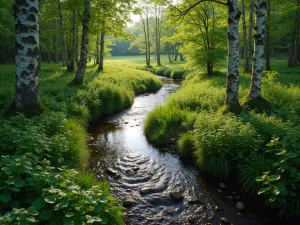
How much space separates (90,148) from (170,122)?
135 inches

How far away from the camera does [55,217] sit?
3.16 meters

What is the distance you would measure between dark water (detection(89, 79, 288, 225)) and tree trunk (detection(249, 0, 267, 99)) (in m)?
4.36

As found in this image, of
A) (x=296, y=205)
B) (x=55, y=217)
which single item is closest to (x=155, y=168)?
(x=296, y=205)

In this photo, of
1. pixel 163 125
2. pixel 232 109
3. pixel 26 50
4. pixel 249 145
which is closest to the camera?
pixel 249 145

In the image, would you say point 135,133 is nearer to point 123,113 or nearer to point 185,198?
point 123,113

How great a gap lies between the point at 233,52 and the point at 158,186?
581 centimetres

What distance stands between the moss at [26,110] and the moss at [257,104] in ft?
25.2

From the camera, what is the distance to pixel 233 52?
29.0 ft

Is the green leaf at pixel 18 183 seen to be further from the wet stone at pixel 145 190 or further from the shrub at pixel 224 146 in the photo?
the shrub at pixel 224 146

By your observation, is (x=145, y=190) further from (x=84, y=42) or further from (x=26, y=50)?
(x=84, y=42)

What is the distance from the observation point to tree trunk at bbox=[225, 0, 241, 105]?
851 cm

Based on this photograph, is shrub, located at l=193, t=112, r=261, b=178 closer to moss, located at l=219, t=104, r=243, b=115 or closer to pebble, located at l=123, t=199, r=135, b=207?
moss, located at l=219, t=104, r=243, b=115

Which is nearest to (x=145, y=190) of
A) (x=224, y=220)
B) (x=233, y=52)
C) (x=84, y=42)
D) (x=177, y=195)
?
(x=177, y=195)

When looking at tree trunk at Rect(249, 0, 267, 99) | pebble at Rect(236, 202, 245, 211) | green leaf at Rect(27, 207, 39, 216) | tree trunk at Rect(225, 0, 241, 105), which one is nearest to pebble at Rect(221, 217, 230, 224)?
pebble at Rect(236, 202, 245, 211)
